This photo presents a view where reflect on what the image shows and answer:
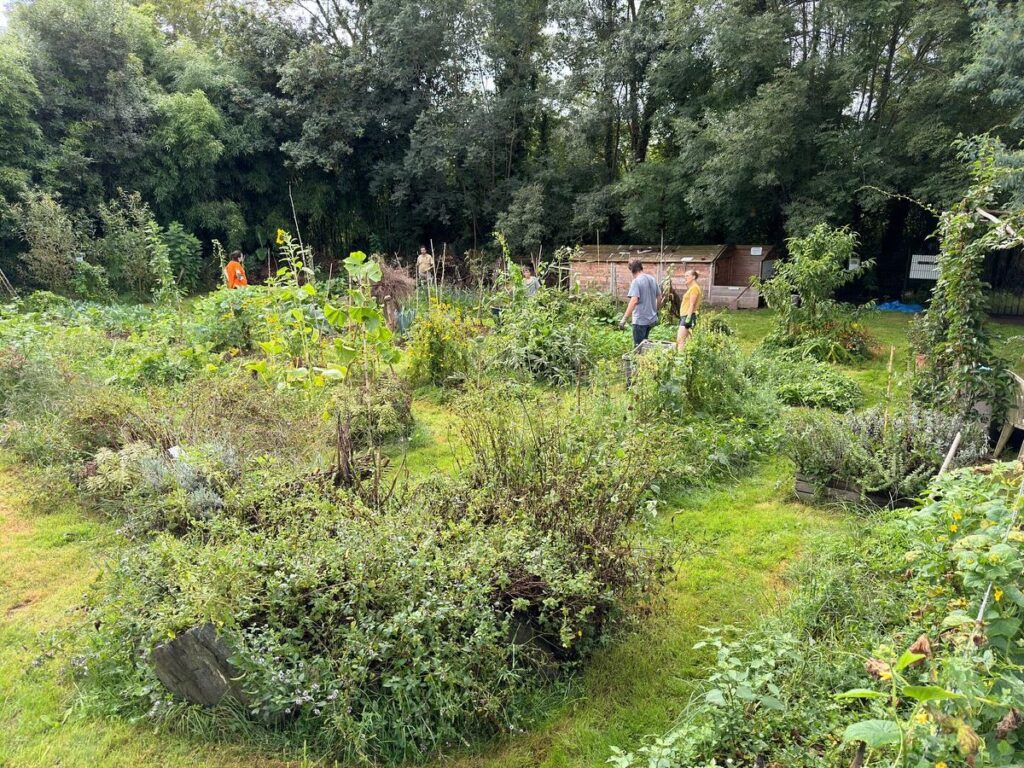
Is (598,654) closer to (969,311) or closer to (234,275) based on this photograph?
(969,311)

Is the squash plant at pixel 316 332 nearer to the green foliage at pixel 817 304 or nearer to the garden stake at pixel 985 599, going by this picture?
the garden stake at pixel 985 599

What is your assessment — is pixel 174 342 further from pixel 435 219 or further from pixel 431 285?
pixel 435 219

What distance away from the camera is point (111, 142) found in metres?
14.0

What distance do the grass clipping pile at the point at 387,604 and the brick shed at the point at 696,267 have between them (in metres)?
9.12

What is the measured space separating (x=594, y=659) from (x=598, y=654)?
31 mm

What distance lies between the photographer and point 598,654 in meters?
2.93

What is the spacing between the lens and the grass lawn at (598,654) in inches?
96.8

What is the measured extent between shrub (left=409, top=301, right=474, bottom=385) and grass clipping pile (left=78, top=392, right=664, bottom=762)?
4008 millimetres

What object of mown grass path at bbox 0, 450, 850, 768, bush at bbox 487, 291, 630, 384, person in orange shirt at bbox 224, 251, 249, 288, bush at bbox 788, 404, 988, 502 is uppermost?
person in orange shirt at bbox 224, 251, 249, 288

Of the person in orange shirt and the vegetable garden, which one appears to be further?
the person in orange shirt

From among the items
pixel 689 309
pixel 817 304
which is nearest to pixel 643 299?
pixel 689 309

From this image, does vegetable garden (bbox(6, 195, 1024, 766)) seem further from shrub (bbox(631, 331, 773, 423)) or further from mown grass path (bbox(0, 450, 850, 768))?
shrub (bbox(631, 331, 773, 423))

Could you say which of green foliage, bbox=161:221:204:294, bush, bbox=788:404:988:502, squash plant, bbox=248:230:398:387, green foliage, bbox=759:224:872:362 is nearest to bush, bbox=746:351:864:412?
green foliage, bbox=759:224:872:362

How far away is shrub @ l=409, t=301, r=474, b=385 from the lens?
278 inches
